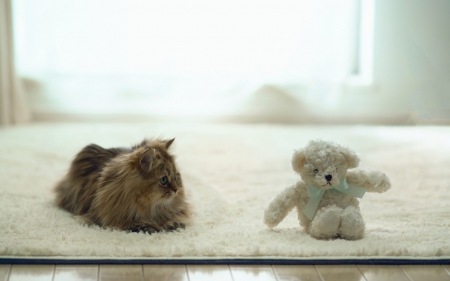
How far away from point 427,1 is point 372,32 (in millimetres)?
404

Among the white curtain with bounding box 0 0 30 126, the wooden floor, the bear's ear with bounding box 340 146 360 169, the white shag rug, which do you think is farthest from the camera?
the white curtain with bounding box 0 0 30 126

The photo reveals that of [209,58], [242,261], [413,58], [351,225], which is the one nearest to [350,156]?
[351,225]

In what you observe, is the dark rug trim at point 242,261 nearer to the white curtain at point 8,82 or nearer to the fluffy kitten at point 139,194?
the fluffy kitten at point 139,194

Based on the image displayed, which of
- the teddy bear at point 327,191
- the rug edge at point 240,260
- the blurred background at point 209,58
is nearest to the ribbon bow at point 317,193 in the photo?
the teddy bear at point 327,191

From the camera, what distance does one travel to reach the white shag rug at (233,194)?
58.0 inches

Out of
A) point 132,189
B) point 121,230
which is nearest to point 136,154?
point 132,189

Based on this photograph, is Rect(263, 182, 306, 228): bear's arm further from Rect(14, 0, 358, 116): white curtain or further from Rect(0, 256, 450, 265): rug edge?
Rect(14, 0, 358, 116): white curtain

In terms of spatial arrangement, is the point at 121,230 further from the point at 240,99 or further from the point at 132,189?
the point at 240,99

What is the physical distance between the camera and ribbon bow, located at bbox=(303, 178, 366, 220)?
1592 millimetres

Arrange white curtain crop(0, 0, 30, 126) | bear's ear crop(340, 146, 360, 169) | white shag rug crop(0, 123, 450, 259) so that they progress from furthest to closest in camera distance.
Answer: white curtain crop(0, 0, 30, 126) → bear's ear crop(340, 146, 360, 169) → white shag rug crop(0, 123, 450, 259)

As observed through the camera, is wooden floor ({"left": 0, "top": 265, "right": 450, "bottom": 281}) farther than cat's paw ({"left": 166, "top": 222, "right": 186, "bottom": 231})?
No

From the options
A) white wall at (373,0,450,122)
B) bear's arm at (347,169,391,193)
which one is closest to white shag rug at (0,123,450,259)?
bear's arm at (347,169,391,193)

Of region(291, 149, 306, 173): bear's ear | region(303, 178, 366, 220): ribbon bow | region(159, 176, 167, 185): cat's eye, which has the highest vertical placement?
region(291, 149, 306, 173): bear's ear

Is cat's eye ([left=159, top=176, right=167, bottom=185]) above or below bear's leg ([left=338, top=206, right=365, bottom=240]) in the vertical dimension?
above
